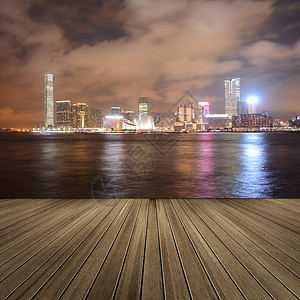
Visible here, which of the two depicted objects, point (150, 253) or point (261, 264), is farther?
point (150, 253)

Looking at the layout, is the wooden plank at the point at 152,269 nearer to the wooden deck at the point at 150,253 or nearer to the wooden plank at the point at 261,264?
the wooden deck at the point at 150,253

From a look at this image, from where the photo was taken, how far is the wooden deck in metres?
2.84

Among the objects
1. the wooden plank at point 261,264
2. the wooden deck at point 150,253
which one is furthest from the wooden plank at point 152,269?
the wooden plank at point 261,264

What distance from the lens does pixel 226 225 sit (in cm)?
473

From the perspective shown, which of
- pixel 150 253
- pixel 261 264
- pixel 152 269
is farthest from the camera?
pixel 150 253

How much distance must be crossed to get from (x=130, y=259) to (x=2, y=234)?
8.43 feet

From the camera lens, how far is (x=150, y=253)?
3629 mm

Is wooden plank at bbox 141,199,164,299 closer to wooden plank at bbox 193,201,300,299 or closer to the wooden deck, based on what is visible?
the wooden deck

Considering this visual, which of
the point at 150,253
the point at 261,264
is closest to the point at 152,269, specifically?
the point at 150,253

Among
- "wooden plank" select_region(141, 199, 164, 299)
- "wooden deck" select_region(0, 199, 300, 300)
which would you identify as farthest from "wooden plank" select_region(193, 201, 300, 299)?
"wooden plank" select_region(141, 199, 164, 299)

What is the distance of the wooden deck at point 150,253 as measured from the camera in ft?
9.30

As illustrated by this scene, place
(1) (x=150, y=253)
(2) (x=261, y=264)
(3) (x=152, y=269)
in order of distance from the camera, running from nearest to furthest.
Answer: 1. (3) (x=152, y=269)
2. (2) (x=261, y=264)
3. (1) (x=150, y=253)

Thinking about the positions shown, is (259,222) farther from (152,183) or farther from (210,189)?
(152,183)

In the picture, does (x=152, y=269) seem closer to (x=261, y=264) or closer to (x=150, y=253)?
(x=150, y=253)
